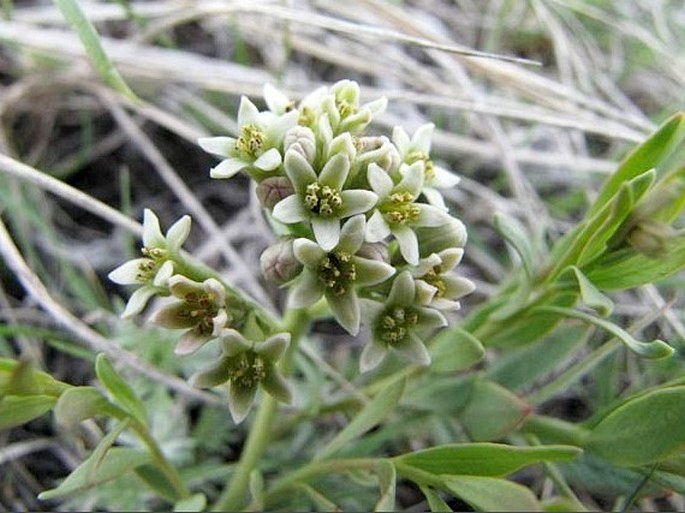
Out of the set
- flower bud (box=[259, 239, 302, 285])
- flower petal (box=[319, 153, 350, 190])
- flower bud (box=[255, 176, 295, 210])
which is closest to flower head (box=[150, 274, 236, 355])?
flower bud (box=[259, 239, 302, 285])

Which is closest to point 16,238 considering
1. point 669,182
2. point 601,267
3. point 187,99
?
point 187,99

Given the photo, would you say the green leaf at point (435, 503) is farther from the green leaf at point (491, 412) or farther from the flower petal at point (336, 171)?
the flower petal at point (336, 171)

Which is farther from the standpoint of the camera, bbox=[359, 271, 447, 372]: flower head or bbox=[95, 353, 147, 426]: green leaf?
bbox=[359, 271, 447, 372]: flower head

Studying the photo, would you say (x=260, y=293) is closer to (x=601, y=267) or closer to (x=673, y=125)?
(x=601, y=267)

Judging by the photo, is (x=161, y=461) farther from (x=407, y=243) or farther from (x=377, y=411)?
(x=407, y=243)

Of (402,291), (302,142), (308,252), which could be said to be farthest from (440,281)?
(302,142)

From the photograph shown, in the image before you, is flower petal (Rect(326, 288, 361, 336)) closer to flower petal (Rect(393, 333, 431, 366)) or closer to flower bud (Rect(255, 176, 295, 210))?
flower petal (Rect(393, 333, 431, 366))

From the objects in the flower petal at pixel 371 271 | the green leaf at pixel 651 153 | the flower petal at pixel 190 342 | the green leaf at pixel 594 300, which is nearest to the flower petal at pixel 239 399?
the flower petal at pixel 190 342
